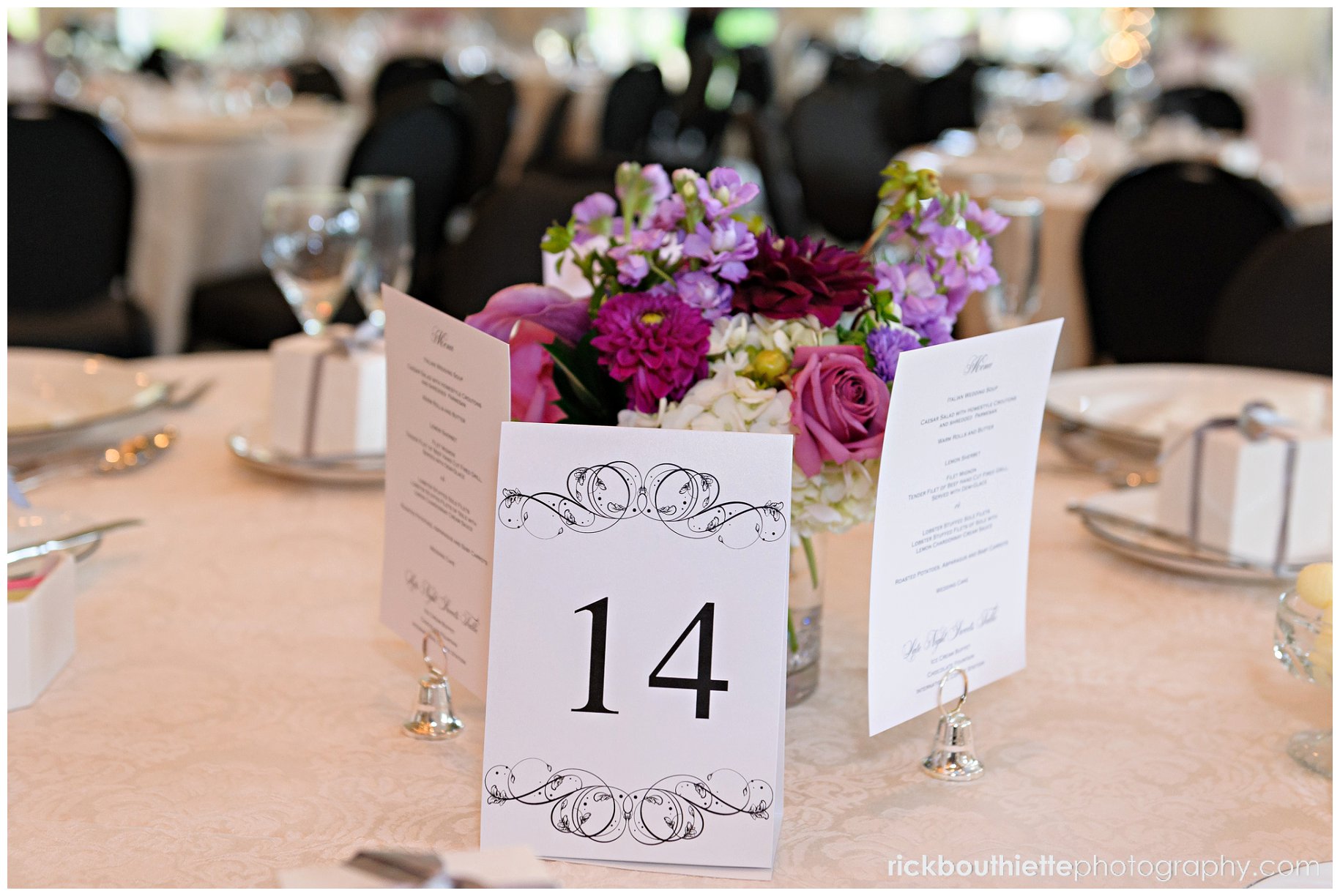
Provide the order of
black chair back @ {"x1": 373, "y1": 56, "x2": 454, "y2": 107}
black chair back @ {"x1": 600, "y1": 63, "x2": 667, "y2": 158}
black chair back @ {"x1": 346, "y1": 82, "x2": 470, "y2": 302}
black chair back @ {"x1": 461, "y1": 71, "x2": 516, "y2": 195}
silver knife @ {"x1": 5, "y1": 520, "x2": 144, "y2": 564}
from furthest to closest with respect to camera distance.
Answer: black chair back @ {"x1": 373, "y1": 56, "x2": 454, "y2": 107}
black chair back @ {"x1": 600, "y1": 63, "x2": 667, "y2": 158}
black chair back @ {"x1": 461, "y1": 71, "x2": 516, "y2": 195}
black chair back @ {"x1": 346, "y1": 82, "x2": 470, "y2": 302}
silver knife @ {"x1": 5, "y1": 520, "x2": 144, "y2": 564}

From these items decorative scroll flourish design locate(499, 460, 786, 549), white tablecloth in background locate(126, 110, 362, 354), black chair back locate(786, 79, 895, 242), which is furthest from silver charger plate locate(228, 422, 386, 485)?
black chair back locate(786, 79, 895, 242)

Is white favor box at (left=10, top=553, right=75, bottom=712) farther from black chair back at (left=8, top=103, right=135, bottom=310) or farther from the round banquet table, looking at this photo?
black chair back at (left=8, top=103, right=135, bottom=310)

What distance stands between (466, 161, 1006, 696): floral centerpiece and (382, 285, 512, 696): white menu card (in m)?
0.04

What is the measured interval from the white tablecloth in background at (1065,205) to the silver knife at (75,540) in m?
1.93

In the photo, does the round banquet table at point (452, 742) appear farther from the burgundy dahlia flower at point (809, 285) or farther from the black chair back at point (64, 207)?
the black chair back at point (64, 207)

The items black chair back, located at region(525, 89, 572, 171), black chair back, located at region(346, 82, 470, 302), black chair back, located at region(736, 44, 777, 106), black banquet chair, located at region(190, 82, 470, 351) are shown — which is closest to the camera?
black banquet chair, located at region(190, 82, 470, 351)

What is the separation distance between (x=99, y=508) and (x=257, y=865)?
601 millimetres

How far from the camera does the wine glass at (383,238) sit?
1463 millimetres

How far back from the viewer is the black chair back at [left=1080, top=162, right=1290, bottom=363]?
8.83ft

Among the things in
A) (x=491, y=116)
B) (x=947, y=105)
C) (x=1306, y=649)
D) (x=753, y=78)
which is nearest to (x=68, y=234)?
(x=1306, y=649)

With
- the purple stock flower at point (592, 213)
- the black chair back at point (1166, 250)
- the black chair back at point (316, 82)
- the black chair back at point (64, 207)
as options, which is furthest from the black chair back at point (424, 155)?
the black chair back at point (316, 82)

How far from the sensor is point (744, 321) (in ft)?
2.54

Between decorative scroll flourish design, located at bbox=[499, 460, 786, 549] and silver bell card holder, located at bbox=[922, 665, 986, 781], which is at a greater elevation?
decorative scroll flourish design, located at bbox=[499, 460, 786, 549]

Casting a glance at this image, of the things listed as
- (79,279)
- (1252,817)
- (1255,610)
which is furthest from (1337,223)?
(79,279)
